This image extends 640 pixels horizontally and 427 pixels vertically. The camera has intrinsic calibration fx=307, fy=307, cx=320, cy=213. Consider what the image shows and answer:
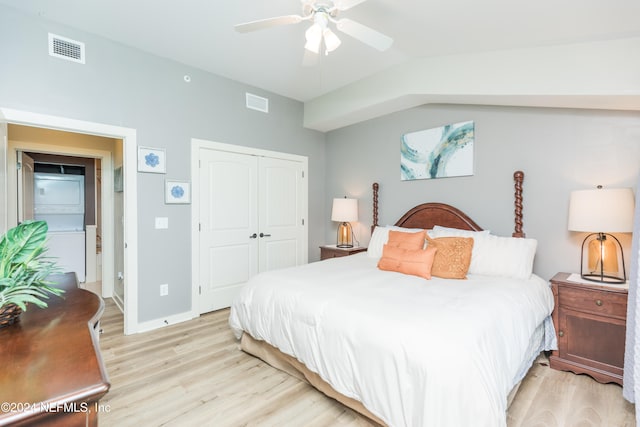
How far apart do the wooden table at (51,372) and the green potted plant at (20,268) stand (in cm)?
10

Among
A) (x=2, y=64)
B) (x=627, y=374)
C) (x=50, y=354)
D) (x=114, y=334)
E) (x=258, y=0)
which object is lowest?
(x=114, y=334)

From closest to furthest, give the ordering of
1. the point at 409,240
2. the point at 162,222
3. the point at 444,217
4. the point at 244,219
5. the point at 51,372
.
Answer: the point at 51,372
the point at 409,240
the point at 162,222
the point at 444,217
the point at 244,219

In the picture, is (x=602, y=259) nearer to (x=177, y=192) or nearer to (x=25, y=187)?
(x=177, y=192)

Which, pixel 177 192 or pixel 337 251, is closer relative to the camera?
pixel 177 192

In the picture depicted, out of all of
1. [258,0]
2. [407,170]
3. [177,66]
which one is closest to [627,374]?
[407,170]

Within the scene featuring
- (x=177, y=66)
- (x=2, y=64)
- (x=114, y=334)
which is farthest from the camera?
(x=177, y=66)

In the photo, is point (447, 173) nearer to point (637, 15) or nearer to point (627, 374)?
point (637, 15)

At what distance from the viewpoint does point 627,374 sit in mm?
1922

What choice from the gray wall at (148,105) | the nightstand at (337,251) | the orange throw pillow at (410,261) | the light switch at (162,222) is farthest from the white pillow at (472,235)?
the light switch at (162,222)

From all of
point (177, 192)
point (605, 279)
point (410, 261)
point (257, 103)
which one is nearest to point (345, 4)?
point (410, 261)

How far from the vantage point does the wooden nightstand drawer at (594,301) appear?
2.14 m

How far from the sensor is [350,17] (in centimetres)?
245

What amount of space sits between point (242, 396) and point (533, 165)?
3.18m

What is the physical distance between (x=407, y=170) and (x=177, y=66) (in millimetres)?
2896
